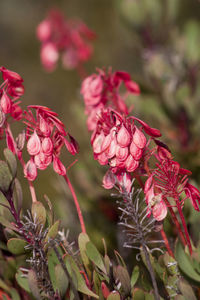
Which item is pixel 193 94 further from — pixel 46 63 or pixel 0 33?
pixel 0 33

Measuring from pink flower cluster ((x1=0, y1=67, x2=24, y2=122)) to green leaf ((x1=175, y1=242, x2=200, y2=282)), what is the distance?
0.30m

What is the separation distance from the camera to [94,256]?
1.96 feet

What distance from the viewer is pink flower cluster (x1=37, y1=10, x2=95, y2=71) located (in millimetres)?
1384

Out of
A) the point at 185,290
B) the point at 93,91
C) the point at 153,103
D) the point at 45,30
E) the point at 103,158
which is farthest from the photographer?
the point at 45,30

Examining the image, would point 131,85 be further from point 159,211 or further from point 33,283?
point 33,283

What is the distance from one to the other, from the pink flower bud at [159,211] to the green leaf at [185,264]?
0.04m

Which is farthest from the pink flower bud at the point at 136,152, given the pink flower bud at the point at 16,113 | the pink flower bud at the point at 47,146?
the pink flower bud at the point at 16,113

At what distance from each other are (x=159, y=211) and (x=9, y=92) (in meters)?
0.31

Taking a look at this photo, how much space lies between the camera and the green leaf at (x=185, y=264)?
0.55 m

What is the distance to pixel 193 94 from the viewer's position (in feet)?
4.11

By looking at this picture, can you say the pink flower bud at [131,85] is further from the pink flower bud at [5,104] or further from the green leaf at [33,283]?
the green leaf at [33,283]

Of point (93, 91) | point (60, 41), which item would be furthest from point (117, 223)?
point (60, 41)

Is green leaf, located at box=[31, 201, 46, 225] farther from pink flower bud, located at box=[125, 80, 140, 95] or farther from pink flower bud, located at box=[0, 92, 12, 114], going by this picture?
pink flower bud, located at box=[125, 80, 140, 95]

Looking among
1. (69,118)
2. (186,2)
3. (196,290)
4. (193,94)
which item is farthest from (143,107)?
(186,2)
